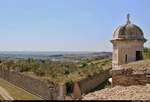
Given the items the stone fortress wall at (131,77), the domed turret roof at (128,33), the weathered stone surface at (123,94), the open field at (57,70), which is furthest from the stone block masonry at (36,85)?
the weathered stone surface at (123,94)

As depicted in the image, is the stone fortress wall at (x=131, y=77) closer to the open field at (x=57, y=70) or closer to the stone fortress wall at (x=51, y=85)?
the stone fortress wall at (x=51, y=85)

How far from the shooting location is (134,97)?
22.6ft

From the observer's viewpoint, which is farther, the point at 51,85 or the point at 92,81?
the point at 92,81

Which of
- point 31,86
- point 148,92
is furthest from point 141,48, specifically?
point 31,86

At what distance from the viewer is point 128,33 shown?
1798cm

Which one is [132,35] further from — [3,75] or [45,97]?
[3,75]

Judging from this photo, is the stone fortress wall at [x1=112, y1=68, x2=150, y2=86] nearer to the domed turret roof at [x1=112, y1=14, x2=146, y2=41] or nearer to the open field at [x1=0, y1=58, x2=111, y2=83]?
the domed turret roof at [x1=112, y1=14, x2=146, y2=41]

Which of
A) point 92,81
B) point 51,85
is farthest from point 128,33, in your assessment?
point 92,81

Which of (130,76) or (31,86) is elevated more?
(130,76)

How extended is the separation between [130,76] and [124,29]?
358 inches

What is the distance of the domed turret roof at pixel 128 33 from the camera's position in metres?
17.9

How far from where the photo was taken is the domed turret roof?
17.9m

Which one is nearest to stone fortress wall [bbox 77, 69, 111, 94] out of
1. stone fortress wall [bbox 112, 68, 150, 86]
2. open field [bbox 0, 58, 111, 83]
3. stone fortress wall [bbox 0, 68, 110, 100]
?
stone fortress wall [bbox 0, 68, 110, 100]

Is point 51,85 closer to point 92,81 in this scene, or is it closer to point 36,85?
point 36,85
